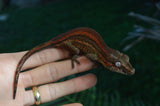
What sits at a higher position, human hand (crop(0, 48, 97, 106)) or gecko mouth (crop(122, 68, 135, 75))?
human hand (crop(0, 48, 97, 106))

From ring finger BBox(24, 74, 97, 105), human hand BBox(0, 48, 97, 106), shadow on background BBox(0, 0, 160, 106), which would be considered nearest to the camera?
human hand BBox(0, 48, 97, 106)

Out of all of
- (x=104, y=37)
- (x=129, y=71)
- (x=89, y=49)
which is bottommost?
(x=104, y=37)

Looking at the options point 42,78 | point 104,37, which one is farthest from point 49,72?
point 104,37

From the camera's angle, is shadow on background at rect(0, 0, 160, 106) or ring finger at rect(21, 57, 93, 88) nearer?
ring finger at rect(21, 57, 93, 88)

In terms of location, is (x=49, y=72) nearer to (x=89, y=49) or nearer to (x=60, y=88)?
(x=60, y=88)

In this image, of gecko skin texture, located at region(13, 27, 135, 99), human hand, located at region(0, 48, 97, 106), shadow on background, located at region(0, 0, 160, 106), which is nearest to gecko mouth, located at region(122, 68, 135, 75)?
gecko skin texture, located at region(13, 27, 135, 99)

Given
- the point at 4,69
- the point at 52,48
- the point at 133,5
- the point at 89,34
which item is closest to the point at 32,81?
the point at 4,69

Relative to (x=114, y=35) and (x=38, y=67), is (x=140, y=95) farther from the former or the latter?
(x=38, y=67)

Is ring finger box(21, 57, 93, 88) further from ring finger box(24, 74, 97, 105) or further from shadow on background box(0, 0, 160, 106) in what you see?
shadow on background box(0, 0, 160, 106)
